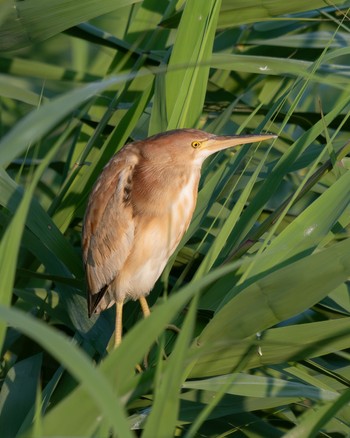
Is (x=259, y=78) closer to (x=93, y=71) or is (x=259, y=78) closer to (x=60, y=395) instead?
(x=93, y=71)

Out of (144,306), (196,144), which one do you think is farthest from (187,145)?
(144,306)

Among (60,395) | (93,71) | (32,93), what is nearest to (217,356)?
(60,395)

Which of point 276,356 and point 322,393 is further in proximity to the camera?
point 276,356

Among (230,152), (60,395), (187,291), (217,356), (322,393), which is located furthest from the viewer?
(230,152)

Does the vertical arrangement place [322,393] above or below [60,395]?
below

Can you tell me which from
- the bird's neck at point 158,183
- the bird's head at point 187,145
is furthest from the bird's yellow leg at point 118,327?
the bird's head at point 187,145

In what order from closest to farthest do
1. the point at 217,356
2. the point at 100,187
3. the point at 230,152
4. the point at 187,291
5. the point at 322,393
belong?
1. the point at 187,291
2. the point at 322,393
3. the point at 217,356
4. the point at 100,187
5. the point at 230,152

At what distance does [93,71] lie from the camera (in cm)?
311

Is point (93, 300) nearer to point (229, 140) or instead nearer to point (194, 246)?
point (194, 246)

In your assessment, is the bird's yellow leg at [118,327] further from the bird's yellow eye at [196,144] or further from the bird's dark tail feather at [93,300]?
the bird's yellow eye at [196,144]

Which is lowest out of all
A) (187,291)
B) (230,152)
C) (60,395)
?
(187,291)

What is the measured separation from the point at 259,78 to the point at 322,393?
1.34m

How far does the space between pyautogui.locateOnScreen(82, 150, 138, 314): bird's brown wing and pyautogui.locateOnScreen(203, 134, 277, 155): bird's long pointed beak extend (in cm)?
21

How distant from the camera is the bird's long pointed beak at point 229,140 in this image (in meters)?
2.06
